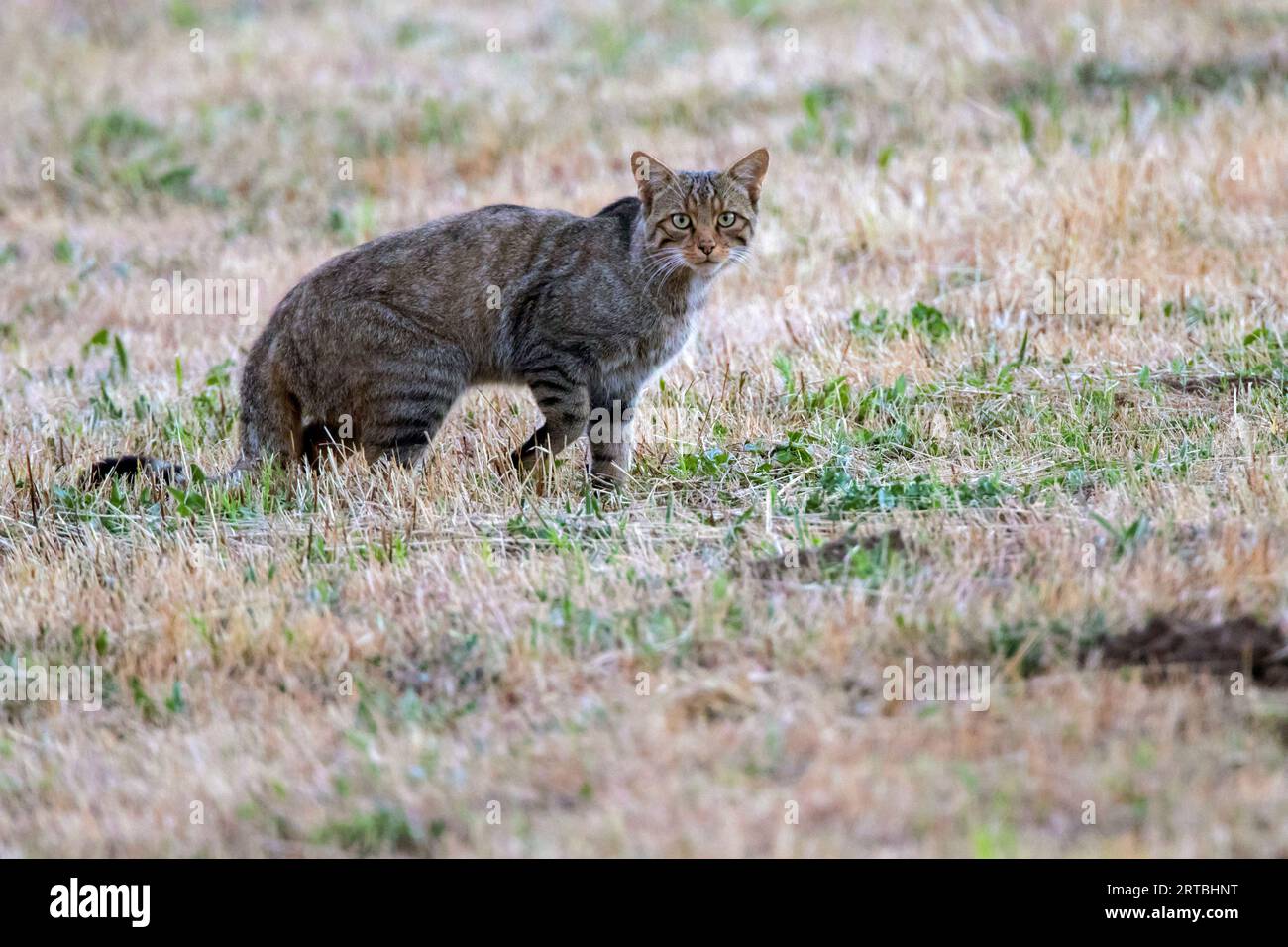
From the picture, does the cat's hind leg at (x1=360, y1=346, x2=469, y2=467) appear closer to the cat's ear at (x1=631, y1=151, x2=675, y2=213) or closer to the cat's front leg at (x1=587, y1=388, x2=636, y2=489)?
the cat's front leg at (x1=587, y1=388, x2=636, y2=489)

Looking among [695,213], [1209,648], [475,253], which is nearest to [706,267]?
[695,213]

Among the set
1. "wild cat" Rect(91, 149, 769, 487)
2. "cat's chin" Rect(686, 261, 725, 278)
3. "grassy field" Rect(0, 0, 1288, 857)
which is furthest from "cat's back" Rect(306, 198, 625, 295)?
"grassy field" Rect(0, 0, 1288, 857)

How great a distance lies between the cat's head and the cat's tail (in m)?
2.26

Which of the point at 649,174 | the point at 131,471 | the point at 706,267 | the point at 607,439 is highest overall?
the point at 649,174

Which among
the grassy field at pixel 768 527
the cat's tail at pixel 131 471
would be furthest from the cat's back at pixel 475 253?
the cat's tail at pixel 131 471

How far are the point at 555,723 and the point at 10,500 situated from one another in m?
3.31

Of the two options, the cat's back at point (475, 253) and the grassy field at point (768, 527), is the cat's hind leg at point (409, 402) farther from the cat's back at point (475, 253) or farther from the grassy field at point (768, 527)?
the cat's back at point (475, 253)

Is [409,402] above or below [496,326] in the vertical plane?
below

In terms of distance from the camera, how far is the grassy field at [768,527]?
13.7ft

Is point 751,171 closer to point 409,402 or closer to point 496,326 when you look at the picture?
point 496,326

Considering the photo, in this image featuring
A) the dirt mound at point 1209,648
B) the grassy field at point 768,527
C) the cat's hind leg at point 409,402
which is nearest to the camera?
the grassy field at point 768,527

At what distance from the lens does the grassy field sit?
4184mm

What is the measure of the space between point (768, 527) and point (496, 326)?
1694 millimetres

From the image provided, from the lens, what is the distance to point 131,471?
22.8 ft
